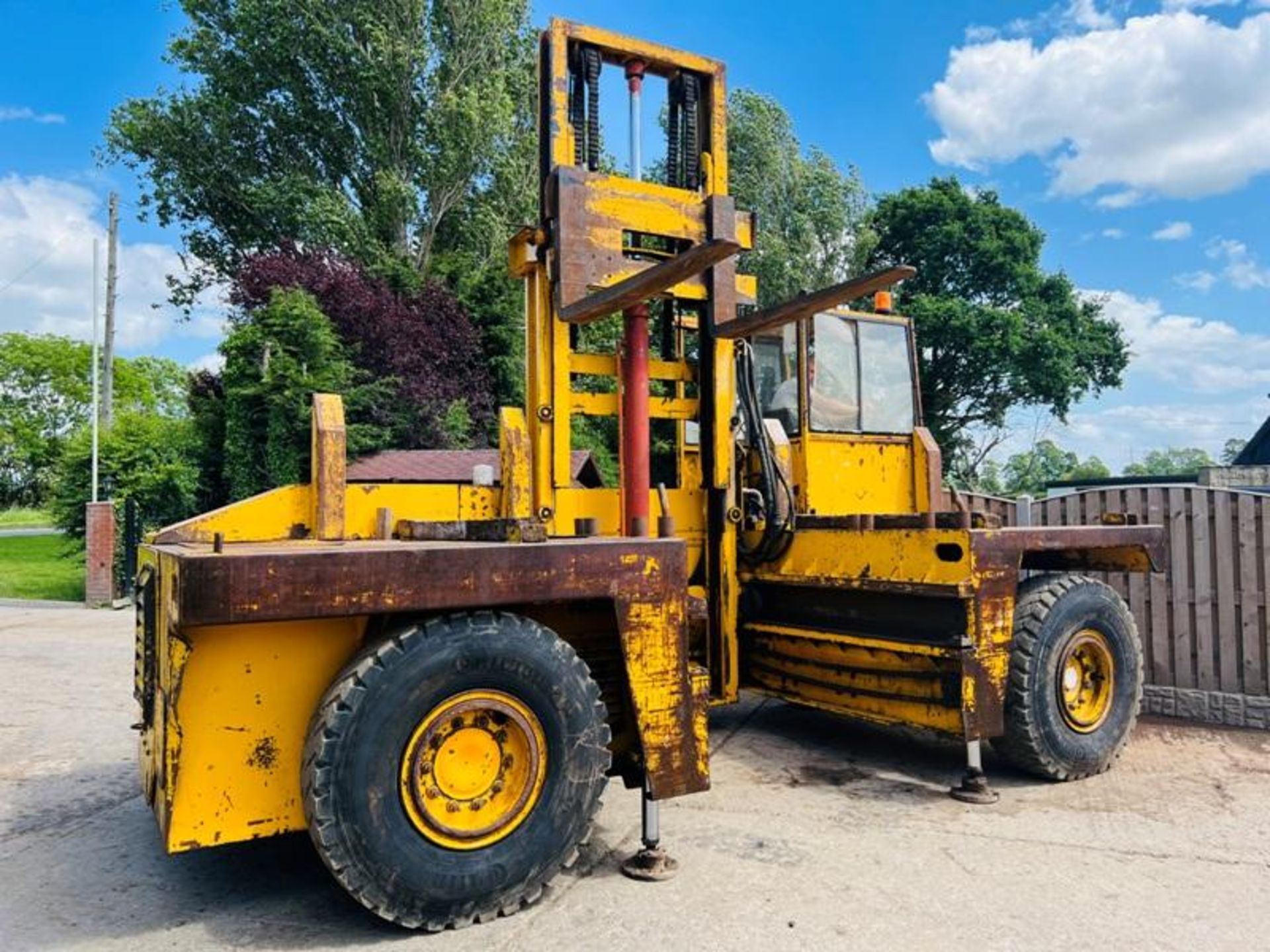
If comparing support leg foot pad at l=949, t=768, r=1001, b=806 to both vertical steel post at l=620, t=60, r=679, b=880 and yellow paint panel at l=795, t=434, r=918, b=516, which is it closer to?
yellow paint panel at l=795, t=434, r=918, b=516

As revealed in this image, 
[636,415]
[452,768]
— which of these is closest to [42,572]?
[636,415]

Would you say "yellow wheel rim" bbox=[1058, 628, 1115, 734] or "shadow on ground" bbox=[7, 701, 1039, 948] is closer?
"shadow on ground" bbox=[7, 701, 1039, 948]

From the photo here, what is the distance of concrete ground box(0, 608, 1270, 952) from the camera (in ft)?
10.6

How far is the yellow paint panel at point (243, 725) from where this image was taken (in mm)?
3062

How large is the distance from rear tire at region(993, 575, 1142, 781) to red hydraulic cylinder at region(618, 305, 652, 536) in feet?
7.51

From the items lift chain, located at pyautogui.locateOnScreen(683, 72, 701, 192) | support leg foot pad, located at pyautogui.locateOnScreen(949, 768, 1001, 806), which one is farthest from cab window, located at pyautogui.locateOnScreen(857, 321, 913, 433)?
support leg foot pad, located at pyautogui.locateOnScreen(949, 768, 1001, 806)

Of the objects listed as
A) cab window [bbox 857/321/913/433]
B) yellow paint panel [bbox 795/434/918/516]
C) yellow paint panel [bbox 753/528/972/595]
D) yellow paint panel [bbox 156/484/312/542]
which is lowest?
yellow paint panel [bbox 753/528/972/595]

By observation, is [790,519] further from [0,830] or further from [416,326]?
[416,326]

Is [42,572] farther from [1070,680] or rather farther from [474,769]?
[1070,680]

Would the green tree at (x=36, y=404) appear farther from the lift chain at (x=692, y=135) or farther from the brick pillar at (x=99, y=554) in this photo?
the lift chain at (x=692, y=135)

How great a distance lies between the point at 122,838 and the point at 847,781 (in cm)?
366

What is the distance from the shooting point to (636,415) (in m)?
4.59

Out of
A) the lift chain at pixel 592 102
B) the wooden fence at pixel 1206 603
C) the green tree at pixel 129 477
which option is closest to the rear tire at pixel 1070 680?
the wooden fence at pixel 1206 603

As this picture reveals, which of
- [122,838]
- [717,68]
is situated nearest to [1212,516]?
[717,68]
